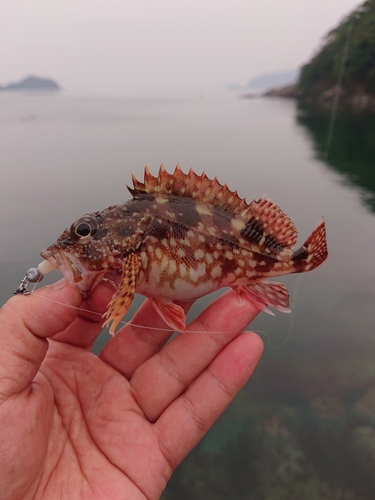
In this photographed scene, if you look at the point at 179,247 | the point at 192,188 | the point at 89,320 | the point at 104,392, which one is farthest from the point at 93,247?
the point at 104,392

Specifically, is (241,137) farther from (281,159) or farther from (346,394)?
(346,394)

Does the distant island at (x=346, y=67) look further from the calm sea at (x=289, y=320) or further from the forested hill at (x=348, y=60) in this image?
the calm sea at (x=289, y=320)

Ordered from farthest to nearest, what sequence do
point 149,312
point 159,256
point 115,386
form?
point 149,312 < point 115,386 < point 159,256

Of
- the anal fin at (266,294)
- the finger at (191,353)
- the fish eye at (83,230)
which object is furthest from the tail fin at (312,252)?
the fish eye at (83,230)

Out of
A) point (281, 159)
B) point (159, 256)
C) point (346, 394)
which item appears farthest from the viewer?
point (281, 159)

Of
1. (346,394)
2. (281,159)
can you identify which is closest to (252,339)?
(346,394)

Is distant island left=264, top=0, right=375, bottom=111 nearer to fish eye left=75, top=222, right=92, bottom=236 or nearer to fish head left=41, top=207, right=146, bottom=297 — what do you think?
fish head left=41, top=207, right=146, bottom=297

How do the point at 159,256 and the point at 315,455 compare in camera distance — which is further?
the point at 315,455

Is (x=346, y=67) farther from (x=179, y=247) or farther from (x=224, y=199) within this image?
(x=179, y=247)
